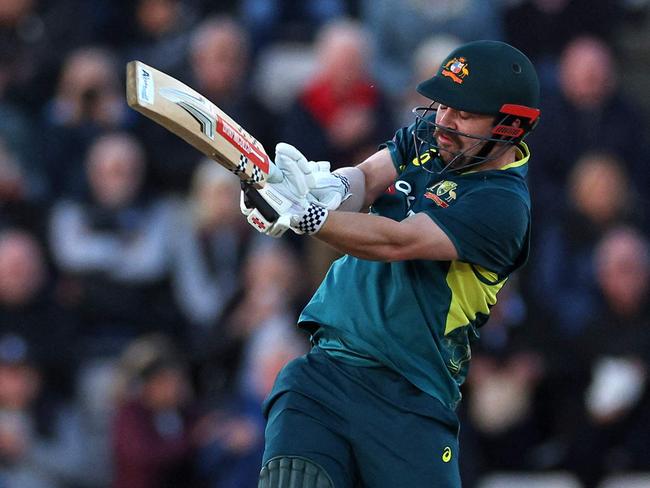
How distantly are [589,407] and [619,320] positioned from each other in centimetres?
56

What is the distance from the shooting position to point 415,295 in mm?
4312

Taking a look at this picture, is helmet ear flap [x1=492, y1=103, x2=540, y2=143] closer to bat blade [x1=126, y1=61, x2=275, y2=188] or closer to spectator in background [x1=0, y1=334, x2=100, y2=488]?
bat blade [x1=126, y1=61, x2=275, y2=188]

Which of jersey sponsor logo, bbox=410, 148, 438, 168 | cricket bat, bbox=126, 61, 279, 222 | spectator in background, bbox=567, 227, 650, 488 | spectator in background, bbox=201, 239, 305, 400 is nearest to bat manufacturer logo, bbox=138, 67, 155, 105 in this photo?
cricket bat, bbox=126, 61, 279, 222

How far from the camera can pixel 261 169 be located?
157 inches

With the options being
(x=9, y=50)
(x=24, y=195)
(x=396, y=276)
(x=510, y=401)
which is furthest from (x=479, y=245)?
(x=9, y=50)

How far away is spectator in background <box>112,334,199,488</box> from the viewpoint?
7293mm

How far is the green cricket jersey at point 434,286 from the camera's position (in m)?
4.25

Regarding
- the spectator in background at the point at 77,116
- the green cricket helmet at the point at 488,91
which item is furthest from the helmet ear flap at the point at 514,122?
the spectator in background at the point at 77,116

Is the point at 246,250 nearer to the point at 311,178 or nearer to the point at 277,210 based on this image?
the point at 311,178

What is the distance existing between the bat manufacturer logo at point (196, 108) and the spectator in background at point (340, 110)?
3800 millimetres

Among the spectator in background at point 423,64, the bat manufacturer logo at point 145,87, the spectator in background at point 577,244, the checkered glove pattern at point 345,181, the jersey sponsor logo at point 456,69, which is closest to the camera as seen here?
the bat manufacturer logo at point 145,87

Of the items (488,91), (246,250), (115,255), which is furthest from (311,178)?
(115,255)

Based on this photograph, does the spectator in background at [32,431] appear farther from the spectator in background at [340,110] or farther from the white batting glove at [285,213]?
the white batting glove at [285,213]

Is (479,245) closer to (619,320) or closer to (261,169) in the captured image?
(261,169)
